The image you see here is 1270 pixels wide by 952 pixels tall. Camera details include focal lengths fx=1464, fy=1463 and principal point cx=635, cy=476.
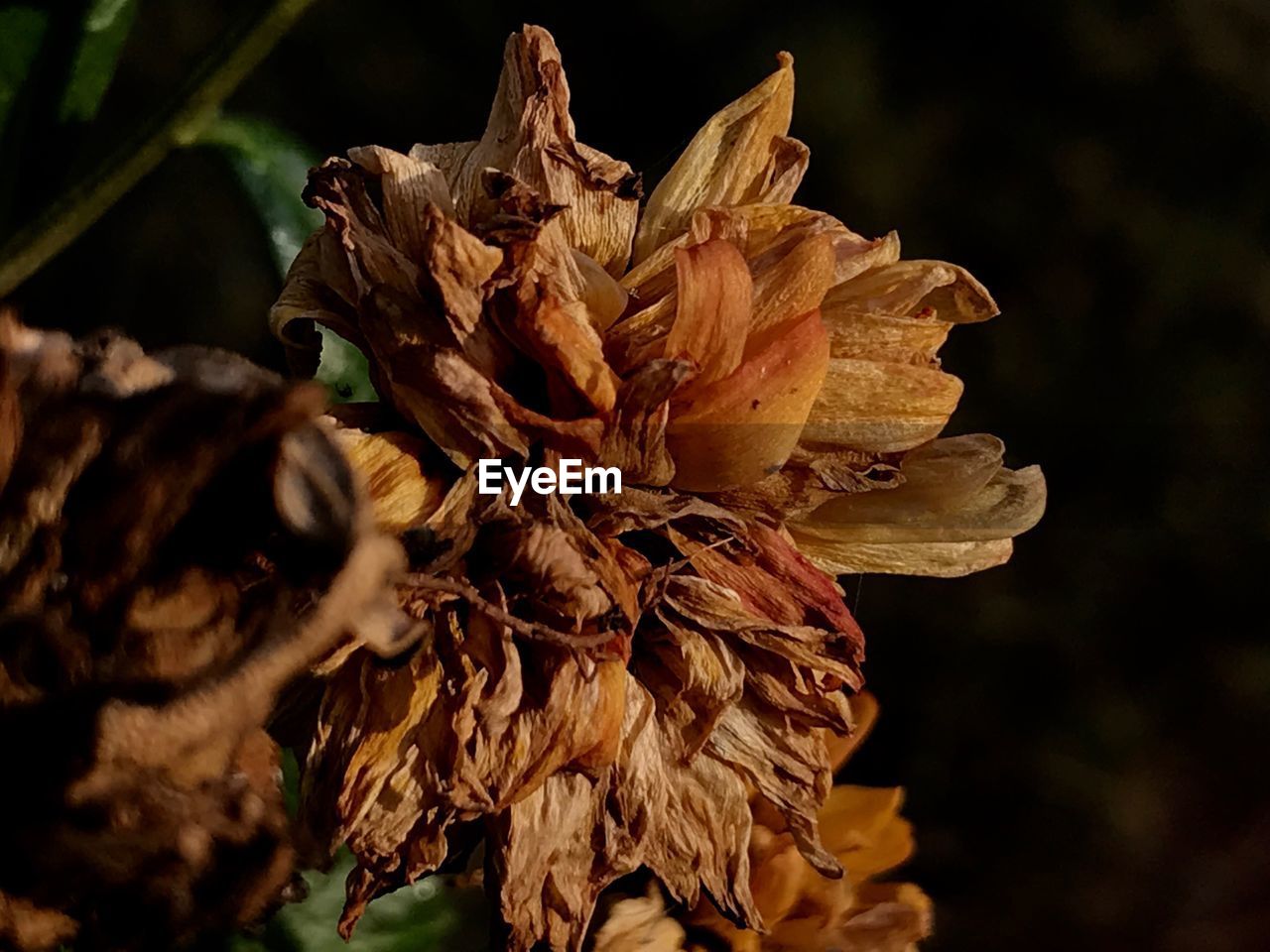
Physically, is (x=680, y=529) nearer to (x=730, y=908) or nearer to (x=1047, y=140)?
(x=730, y=908)

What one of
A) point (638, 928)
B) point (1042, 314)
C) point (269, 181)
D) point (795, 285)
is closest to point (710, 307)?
point (795, 285)

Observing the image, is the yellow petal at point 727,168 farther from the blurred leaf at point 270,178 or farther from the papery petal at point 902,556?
the blurred leaf at point 270,178

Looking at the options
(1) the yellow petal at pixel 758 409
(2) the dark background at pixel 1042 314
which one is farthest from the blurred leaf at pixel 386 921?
(2) the dark background at pixel 1042 314

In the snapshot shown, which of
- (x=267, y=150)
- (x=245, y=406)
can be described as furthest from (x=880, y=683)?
(x=245, y=406)

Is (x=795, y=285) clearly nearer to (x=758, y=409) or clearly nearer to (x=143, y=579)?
(x=758, y=409)

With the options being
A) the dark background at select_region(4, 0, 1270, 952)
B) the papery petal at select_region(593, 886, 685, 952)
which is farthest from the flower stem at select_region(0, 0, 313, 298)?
the dark background at select_region(4, 0, 1270, 952)

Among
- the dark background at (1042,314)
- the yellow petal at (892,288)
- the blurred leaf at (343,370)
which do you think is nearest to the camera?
the yellow petal at (892,288)
